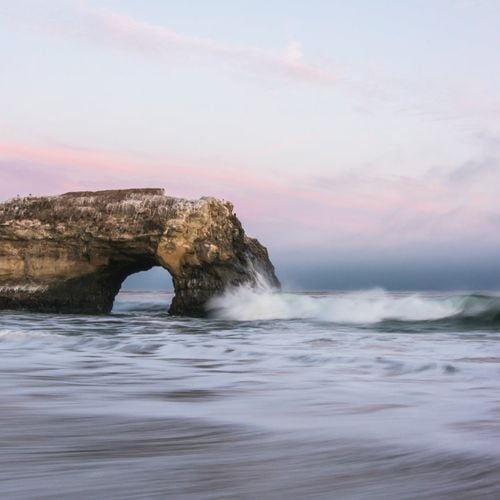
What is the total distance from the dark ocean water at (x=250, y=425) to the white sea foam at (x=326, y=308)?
987 cm

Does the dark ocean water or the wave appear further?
the wave

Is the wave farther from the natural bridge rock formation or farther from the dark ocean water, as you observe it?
the dark ocean water

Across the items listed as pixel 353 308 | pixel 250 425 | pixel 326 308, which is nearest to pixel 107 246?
pixel 326 308

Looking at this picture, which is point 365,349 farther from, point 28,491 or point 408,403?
point 28,491

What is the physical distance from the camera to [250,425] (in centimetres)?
325

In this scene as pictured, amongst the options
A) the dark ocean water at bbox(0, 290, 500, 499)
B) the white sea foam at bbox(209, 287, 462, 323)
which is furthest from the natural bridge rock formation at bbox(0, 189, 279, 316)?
the dark ocean water at bbox(0, 290, 500, 499)

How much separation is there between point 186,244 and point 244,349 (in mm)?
9106

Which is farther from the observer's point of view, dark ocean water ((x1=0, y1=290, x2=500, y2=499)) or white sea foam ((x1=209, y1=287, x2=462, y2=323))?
white sea foam ((x1=209, y1=287, x2=462, y2=323))

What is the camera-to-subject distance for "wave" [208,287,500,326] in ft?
57.5

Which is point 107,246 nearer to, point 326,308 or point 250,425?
point 326,308

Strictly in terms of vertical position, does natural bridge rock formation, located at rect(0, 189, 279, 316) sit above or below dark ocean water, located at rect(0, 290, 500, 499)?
above

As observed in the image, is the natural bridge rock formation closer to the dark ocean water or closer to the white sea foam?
the white sea foam

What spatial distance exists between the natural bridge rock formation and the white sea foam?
425 mm

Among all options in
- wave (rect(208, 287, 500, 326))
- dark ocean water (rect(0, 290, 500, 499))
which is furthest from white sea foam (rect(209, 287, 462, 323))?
dark ocean water (rect(0, 290, 500, 499))
